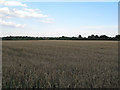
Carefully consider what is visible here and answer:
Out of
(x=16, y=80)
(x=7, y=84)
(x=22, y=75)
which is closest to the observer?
(x=7, y=84)

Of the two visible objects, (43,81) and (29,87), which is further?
(43,81)

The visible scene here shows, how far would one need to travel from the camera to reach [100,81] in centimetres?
540

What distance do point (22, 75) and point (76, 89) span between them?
238 cm

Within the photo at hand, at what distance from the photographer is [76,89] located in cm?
485

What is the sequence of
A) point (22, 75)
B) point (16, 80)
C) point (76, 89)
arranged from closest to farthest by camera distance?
point (76, 89), point (16, 80), point (22, 75)

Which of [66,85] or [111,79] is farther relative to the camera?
[111,79]

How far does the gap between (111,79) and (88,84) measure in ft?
3.80

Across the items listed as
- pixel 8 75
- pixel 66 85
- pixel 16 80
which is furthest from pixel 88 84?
pixel 8 75

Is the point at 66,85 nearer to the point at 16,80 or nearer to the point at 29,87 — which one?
the point at 29,87

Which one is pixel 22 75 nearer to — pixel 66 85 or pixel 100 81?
pixel 66 85

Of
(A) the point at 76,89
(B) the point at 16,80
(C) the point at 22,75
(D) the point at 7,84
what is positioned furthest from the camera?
(C) the point at 22,75

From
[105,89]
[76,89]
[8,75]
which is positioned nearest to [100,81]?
[105,89]

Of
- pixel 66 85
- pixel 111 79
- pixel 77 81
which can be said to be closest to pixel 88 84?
pixel 77 81

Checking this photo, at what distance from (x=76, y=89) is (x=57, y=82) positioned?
31.9 inches
